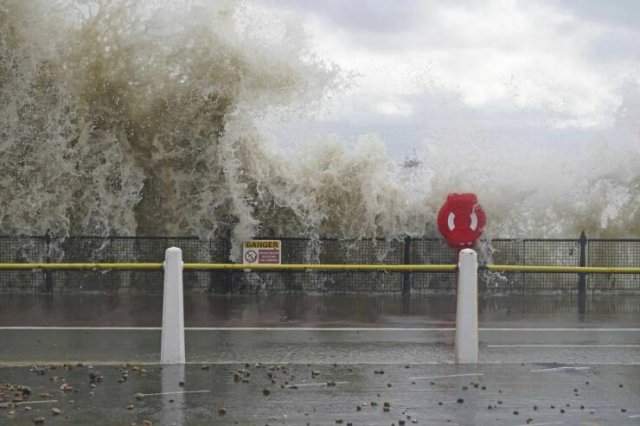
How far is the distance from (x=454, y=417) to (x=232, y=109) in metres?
14.9

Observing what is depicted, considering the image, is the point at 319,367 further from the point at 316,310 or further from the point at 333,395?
the point at 316,310

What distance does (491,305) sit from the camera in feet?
59.1

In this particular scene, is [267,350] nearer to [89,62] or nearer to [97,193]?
[97,193]

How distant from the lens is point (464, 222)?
500 inches

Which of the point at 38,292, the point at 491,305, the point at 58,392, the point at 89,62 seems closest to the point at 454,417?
the point at 58,392

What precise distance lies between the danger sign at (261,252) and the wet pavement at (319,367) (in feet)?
4.45

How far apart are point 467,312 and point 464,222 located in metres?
2.16

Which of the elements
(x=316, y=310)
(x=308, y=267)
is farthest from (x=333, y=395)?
(x=308, y=267)

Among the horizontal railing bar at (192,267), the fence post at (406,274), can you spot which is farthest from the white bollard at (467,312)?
the fence post at (406,274)

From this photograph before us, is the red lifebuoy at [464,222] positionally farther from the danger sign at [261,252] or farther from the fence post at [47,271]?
the fence post at [47,271]

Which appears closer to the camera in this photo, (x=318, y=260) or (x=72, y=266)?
(x=72, y=266)

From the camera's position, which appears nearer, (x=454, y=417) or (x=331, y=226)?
(x=454, y=417)

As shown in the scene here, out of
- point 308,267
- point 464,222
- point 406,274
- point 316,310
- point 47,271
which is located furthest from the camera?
point 406,274

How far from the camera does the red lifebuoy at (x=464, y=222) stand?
12641 millimetres
